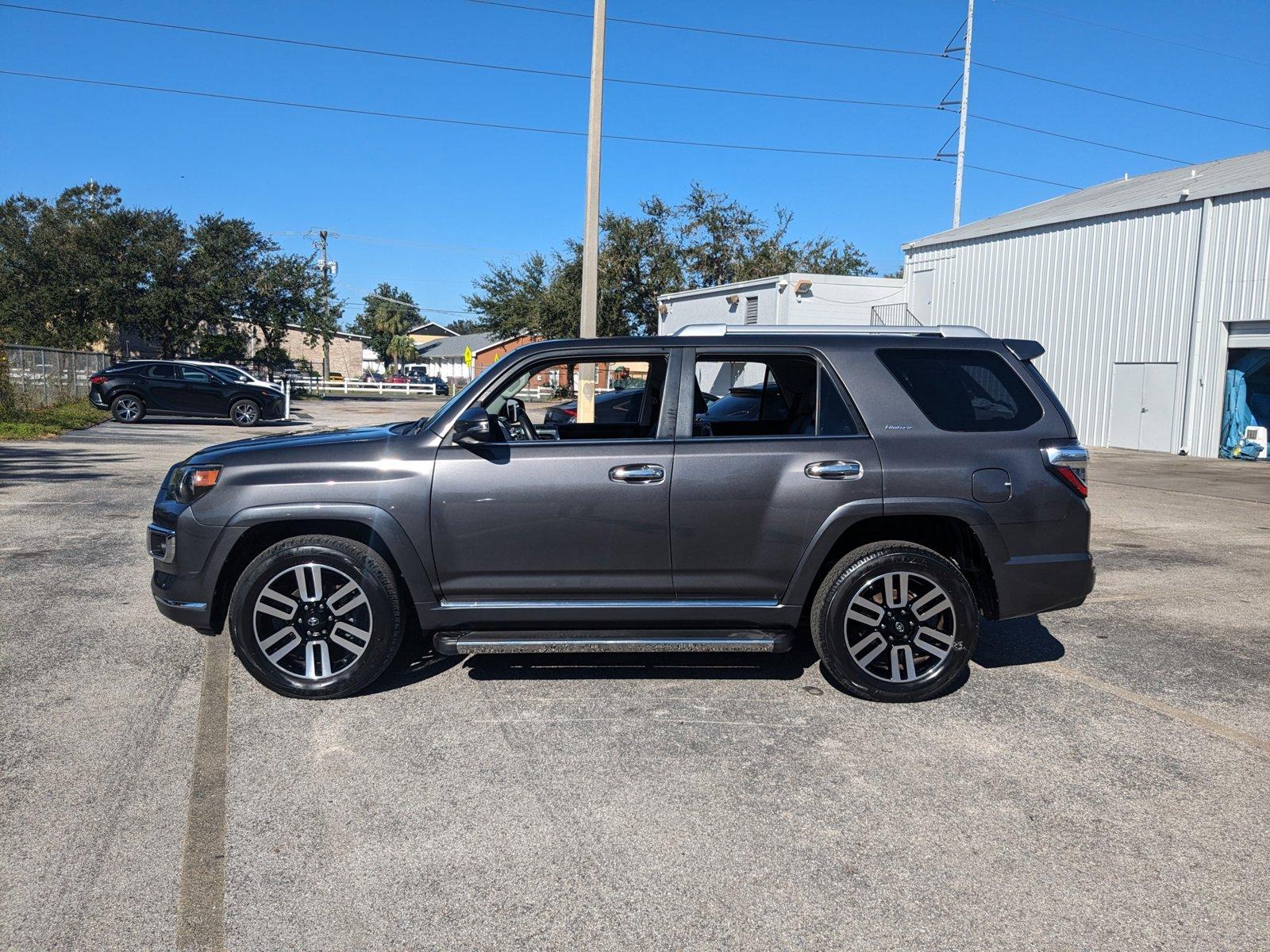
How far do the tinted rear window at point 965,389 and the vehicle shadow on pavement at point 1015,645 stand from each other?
1.29m

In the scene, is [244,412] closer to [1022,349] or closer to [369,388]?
[1022,349]

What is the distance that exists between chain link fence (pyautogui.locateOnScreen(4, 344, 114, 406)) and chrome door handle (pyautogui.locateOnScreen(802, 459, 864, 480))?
19.9 metres

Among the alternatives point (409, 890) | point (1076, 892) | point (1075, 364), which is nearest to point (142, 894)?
point (409, 890)

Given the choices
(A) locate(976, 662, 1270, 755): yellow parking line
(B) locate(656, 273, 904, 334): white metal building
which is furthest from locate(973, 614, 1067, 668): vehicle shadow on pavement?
(B) locate(656, 273, 904, 334): white metal building

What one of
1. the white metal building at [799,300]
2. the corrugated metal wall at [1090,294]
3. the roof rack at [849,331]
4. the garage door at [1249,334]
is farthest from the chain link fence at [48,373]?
the garage door at [1249,334]

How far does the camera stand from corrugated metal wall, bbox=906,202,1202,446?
74.8 feet

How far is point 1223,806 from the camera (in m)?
3.79

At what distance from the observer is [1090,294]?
25016 millimetres

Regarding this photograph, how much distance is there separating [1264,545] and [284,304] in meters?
47.7

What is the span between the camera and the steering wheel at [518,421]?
5.37 metres

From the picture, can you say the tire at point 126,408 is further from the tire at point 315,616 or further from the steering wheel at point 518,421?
the tire at point 315,616

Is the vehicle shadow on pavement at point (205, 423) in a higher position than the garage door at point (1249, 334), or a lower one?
lower

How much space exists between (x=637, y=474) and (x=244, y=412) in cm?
2334

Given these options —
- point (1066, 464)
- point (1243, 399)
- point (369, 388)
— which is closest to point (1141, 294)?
point (1243, 399)
